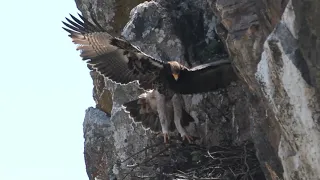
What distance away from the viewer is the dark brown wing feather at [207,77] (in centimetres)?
803

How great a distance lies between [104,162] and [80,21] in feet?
5.40

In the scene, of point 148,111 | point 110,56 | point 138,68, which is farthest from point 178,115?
point 110,56

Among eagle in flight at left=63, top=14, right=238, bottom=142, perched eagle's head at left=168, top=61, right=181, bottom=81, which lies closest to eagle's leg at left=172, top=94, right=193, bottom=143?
eagle in flight at left=63, top=14, right=238, bottom=142

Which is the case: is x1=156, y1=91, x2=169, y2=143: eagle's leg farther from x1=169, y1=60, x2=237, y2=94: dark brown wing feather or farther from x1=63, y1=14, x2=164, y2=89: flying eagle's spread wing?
x1=169, y1=60, x2=237, y2=94: dark brown wing feather

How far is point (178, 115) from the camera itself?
8.51 meters

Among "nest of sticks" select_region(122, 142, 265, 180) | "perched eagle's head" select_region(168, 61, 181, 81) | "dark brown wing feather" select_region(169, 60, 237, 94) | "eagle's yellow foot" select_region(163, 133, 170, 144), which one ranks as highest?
"perched eagle's head" select_region(168, 61, 181, 81)

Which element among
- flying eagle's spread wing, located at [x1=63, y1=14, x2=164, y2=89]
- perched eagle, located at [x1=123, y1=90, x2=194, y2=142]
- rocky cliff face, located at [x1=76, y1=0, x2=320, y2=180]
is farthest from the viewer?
perched eagle, located at [x1=123, y1=90, x2=194, y2=142]

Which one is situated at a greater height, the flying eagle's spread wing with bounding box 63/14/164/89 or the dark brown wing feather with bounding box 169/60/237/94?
the flying eagle's spread wing with bounding box 63/14/164/89

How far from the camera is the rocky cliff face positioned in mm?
5656

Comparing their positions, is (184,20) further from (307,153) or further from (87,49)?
(307,153)

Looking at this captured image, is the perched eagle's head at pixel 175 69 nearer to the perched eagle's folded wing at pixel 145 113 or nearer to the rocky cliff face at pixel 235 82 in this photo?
the rocky cliff face at pixel 235 82

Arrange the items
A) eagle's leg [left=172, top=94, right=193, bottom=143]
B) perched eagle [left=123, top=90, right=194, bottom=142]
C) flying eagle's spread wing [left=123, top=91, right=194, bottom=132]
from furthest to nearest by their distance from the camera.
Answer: flying eagle's spread wing [left=123, top=91, right=194, bottom=132]
perched eagle [left=123, top=90, right=194, bottom=142]
eagle's leg [left=172, top=94, right=193, bottom=143]

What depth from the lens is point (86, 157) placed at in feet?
32.4

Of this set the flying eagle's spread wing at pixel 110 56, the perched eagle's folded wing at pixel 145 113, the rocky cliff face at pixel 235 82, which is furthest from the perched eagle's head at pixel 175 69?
the perched eagle's folded wing at pixel 145 113
